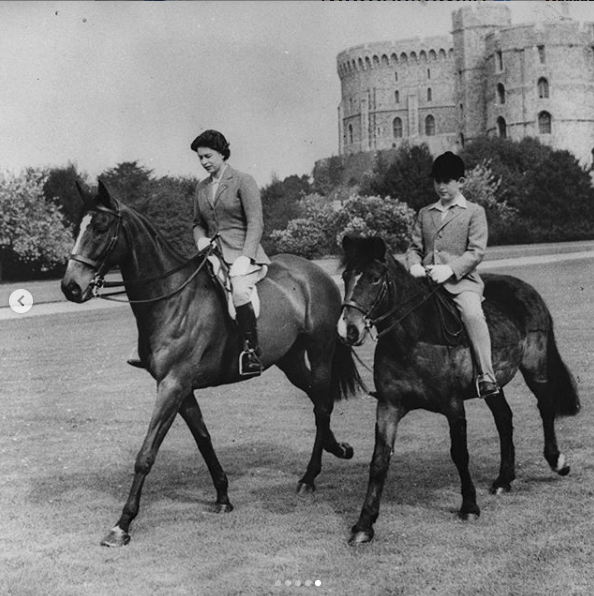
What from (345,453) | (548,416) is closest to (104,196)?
(345,453)

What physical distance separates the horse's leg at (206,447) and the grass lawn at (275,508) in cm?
16

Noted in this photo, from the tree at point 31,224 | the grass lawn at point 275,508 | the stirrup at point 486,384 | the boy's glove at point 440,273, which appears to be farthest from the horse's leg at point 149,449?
the tree at point 31,224

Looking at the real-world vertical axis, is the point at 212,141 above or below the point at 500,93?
below

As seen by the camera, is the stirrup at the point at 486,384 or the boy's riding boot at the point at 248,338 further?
the boy's riding boot at the point at 248,338

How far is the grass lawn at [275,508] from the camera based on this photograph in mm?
6098

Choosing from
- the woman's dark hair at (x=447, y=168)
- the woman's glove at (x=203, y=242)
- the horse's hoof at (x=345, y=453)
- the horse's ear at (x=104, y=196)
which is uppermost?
the woman's dark hair at (x=447, y=168)

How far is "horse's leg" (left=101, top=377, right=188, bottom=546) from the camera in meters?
6.94

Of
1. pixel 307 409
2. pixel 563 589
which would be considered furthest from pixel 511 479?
pixel 307 409

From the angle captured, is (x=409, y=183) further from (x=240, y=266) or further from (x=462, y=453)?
(x=462, y=453)

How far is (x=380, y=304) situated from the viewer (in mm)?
6895

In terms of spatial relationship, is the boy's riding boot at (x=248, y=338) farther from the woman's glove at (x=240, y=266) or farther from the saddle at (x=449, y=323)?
the saddle at (x=449, y=323)

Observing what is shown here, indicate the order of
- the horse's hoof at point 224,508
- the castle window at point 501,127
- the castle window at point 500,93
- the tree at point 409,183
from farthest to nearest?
the castle window at point 500,93, the castle window at point 501,127, the tree at point 409,183, the horse's hoof at point 224,508

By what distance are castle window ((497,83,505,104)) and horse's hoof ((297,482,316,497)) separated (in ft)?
317

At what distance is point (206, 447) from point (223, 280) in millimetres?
1387
